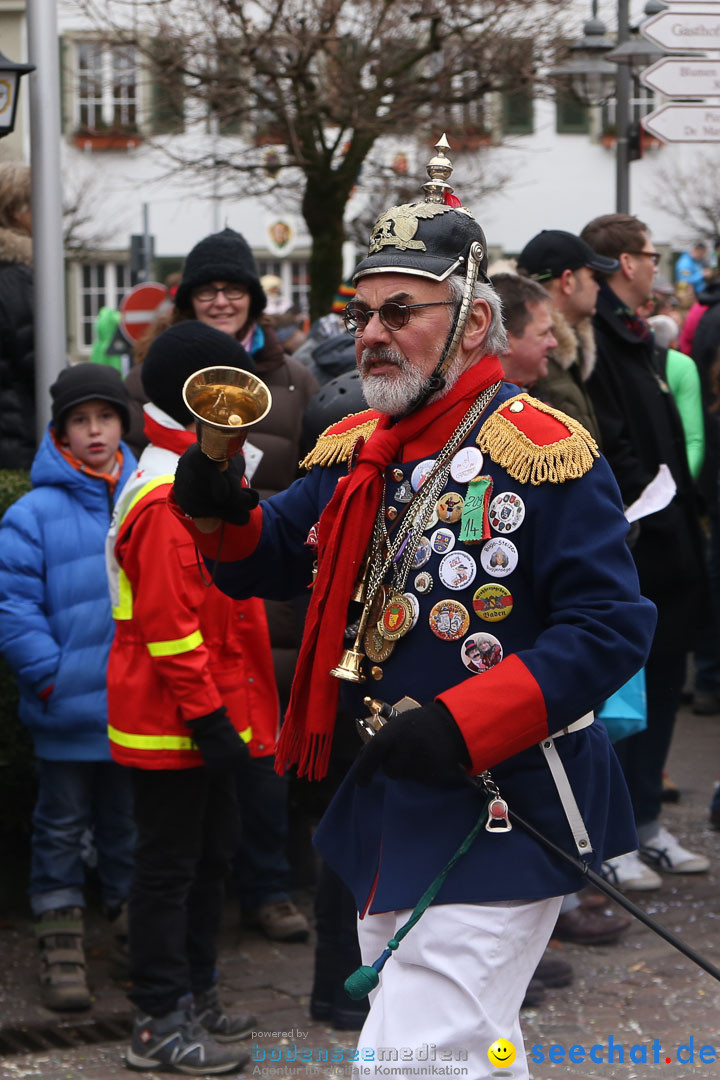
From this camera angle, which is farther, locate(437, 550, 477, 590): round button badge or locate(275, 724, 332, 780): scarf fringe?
locate(275, 724, 332, 780): scarf fringe

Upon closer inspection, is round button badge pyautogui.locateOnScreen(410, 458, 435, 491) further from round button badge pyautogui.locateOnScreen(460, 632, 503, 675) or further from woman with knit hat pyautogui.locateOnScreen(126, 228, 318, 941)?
woman with knit hat pyautogui.locateOnScreen(126, 228, 318, 941)

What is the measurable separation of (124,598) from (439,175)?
1642mm

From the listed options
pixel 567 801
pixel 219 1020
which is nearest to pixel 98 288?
pixel 219 1020

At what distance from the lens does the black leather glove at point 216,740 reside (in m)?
4.20

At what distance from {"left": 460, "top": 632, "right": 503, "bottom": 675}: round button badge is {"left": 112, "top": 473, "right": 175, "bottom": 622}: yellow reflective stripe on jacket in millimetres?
1527

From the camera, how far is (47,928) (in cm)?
491

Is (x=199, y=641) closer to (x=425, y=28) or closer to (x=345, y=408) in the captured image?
(x=345, y=408)

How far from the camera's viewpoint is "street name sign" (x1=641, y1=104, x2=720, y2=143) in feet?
22.9

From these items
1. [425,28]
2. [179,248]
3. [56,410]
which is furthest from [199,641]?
[179,248]

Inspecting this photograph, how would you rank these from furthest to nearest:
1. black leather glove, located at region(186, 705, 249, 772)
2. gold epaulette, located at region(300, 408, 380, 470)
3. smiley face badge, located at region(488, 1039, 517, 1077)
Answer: black leather glove, located at region(186, 705, 249, 772) < gold epaulette, located at region(300, 408, 380, 470) < smiley face badge, located at region(488, 1039, 517, 1077)

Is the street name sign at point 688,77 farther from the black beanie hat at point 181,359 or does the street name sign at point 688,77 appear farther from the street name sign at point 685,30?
the black beanie hat at point 181,359

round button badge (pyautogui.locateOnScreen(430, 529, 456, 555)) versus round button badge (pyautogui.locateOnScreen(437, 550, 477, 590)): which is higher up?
round button badge (pyautogui.locateOnScreen(430, 529, 456, 555))

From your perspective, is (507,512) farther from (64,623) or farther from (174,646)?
(64,623)

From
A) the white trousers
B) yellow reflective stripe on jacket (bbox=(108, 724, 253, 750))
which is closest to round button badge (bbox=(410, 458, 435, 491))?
the white trousers
